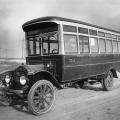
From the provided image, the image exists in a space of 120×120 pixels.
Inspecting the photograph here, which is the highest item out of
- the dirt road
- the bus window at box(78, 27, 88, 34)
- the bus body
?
the bus window at box(78, 27, 88, 34)

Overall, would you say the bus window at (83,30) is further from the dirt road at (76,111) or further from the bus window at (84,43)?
the dirt road at (76,111)

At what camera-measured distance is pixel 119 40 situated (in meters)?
10.6

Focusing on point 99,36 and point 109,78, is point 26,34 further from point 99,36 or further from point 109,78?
point 109,78

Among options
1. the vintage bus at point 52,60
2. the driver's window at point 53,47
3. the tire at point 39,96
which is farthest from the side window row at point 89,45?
the tire at point 39,96

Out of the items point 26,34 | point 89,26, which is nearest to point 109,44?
point 89,26

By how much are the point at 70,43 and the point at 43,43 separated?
37.3 inches

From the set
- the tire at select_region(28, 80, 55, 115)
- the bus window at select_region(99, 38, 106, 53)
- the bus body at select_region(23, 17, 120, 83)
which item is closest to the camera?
the tire at select_region(28, 80, 55, 115)

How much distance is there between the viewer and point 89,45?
26.2 feet

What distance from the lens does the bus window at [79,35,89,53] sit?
7445 mm

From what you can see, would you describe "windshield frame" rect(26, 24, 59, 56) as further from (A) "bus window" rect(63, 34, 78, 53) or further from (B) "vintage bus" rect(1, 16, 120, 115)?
(A) "bus window" rect(63, 34, 78, 53)

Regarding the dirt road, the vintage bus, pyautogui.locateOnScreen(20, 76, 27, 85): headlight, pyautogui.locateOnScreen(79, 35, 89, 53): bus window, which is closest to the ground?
the dirt road

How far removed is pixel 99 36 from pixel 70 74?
8.98 ft

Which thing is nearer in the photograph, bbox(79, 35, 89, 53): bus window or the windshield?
the windshield

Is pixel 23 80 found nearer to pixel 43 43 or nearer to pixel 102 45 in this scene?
pixel 43 43
